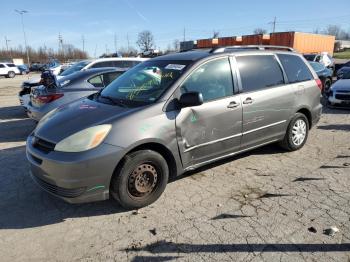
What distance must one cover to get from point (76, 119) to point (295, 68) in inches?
153

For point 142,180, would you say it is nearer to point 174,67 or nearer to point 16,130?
point 174,67

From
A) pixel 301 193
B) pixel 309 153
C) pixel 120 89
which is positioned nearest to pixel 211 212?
pixel 301 193

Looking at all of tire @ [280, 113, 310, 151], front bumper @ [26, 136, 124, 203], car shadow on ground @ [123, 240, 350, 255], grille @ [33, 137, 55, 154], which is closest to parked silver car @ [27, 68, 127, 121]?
grille @ [33, 137, 55, 154]

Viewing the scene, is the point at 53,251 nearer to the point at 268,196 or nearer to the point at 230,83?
the point at 268,196

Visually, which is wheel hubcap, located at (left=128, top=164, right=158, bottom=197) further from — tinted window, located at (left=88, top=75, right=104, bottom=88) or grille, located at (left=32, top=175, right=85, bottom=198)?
tinted window, located at (left=88, top=75, right=104, bottom=88)

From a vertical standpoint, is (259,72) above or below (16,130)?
above

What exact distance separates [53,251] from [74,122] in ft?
4.72

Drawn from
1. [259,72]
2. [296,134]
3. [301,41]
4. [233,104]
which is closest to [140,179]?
[233,104]

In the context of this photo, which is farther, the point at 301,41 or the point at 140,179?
the point at 301,41

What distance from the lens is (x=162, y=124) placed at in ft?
12.9

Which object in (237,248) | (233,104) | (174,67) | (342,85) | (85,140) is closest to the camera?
(237,248)

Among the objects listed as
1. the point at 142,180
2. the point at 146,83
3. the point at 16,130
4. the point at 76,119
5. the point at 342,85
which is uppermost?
the point at 146,83

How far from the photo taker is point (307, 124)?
6.00m

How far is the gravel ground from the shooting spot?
313 centimetres
